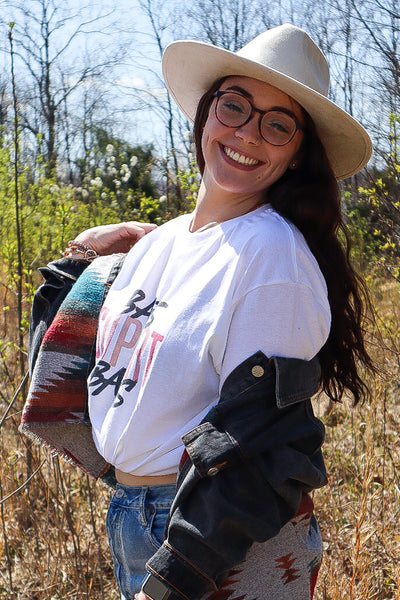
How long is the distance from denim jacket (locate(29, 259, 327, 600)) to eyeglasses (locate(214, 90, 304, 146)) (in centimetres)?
57

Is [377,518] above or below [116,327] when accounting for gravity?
below

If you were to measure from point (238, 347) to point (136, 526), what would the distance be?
0.49m

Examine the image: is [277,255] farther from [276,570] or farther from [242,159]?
[276,570]

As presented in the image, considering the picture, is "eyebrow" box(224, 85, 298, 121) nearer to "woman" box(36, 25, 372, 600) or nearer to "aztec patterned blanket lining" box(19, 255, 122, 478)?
"woman" box(36, 25, 372, 600)

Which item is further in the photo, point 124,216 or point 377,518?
point 124,216

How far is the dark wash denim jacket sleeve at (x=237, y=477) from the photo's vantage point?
1.30 m

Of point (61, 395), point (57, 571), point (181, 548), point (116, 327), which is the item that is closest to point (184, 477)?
point (181, 548)

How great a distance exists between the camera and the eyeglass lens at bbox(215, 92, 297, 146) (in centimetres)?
164

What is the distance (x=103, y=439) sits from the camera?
5.09 ft

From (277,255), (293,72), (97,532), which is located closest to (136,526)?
(277,255)

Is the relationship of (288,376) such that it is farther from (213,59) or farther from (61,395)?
(213,59)

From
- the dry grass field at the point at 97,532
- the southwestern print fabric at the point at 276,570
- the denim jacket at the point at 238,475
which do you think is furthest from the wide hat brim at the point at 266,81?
the dry grass field at the point at 97,532

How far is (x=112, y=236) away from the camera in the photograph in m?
2.11

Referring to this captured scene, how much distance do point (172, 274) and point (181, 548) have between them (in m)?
0.58
